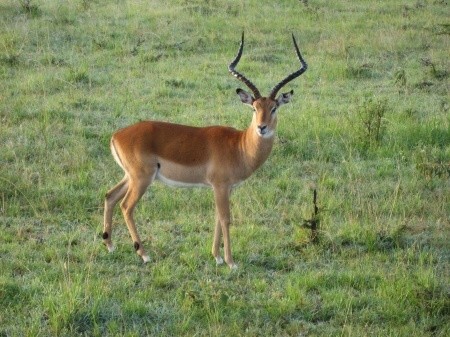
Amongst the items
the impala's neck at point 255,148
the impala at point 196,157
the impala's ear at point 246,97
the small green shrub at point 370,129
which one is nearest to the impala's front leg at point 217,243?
the impala at point 196,157

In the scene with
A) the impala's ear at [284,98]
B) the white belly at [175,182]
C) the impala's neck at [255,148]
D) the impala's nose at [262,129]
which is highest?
the impala's ear at [284,98]

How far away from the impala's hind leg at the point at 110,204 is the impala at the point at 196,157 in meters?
0.01

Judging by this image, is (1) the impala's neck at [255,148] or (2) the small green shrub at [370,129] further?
(2) the small green shrub at [370,129]

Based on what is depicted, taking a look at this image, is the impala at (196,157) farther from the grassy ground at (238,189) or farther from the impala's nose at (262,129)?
the grassy ground at (238,189)

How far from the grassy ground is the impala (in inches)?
12.7

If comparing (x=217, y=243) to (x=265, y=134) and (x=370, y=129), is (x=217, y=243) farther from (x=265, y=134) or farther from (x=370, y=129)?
(x=370, y=129)

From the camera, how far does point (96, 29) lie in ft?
43.9

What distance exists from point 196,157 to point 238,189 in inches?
61.5

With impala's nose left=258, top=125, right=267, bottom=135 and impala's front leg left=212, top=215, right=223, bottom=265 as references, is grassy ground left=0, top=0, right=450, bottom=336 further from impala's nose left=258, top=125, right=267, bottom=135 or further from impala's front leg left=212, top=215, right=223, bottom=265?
impala's nose left=258, top=125, right=267, bottom=135

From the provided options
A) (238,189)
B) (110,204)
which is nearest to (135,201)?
(110,204)

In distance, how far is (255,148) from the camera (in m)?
6.24

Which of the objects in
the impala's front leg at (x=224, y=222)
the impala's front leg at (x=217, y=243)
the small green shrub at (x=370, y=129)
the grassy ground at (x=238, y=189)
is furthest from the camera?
the small green shrub at (x=370, y=129)

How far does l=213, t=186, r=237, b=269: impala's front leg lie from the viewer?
611 cm

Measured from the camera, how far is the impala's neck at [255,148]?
20.5ft
